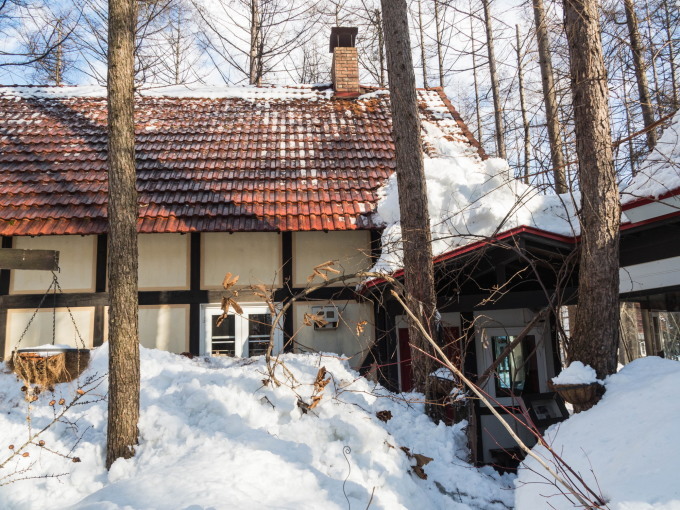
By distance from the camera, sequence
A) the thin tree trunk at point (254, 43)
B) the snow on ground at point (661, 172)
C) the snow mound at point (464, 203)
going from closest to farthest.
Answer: the snow on ground at point (661, 172) < the snow mound at point (464, 203) < the thin tree trunk at point (254, 43)

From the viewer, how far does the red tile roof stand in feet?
26.0

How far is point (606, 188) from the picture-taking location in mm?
4758

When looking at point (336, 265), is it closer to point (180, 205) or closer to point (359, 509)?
point (180, 205)

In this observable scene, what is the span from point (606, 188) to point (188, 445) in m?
4.57

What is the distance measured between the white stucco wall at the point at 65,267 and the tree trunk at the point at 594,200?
22.9 feet

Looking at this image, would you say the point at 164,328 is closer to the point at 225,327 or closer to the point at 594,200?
the point at 225,327

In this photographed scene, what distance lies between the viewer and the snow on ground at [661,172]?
4.57 meters

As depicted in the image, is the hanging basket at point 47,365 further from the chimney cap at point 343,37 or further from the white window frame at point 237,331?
the chimney cap at point 343,37

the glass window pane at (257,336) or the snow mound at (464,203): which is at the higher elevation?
the snow mound at (464,203)

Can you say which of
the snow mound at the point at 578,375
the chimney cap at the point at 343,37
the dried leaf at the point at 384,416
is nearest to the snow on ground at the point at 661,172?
the snow mound at the point at 578,375

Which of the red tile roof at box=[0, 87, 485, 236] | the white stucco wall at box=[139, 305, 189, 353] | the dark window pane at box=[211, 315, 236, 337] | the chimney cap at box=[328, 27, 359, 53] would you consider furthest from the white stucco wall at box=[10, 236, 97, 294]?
the chimney cap at box=[328, 27, 359, 53]

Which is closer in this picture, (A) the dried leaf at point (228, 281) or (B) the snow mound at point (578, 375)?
(B) the snow mound at point (578, 375)

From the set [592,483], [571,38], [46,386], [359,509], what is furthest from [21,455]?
[571,38]

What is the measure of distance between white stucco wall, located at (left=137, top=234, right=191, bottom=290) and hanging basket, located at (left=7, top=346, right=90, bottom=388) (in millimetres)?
2056
